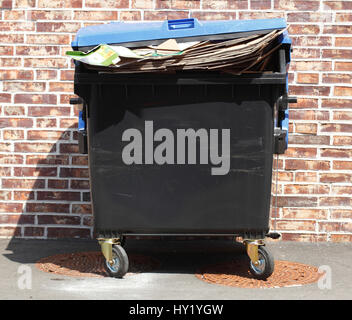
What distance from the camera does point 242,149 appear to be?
421 centimetres

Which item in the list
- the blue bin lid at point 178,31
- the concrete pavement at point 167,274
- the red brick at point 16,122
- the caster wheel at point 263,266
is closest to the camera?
the concrete pavement at point 167,274

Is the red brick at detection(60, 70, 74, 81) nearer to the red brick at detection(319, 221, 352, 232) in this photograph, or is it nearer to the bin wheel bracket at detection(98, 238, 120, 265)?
the bin wheel bracket at detection(98, 238, 120, 265)

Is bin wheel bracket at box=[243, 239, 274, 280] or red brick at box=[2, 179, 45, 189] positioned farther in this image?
red brick at box=[2, 179, 45, 189]

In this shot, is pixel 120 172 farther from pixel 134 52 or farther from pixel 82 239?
pixel 82 239

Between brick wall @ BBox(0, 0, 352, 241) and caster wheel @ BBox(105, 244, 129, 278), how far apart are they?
133 centimetres

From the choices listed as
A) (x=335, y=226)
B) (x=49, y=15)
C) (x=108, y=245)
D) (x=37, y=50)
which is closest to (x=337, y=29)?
(x=335, y=226)

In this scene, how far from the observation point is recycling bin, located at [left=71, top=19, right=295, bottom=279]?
13.6 feet

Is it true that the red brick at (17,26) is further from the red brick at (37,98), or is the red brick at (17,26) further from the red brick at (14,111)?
the red brick at (14,111)

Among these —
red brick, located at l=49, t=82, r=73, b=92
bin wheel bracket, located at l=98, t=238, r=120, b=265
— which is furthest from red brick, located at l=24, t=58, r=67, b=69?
bin wheel bracket, located at l=98, t=238, r=120, b=265

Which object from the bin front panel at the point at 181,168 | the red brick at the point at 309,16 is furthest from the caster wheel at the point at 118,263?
the red brick at the point at 309,16

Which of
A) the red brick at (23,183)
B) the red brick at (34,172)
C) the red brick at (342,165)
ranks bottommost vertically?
the red brick at (23,183)

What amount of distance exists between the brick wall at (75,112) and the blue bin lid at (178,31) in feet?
4.52

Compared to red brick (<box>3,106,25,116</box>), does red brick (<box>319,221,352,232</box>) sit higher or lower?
lower

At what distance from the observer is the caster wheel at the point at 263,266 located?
4246 mm
